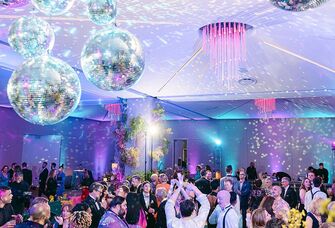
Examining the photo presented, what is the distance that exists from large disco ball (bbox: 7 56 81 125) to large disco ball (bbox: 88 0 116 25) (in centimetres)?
45

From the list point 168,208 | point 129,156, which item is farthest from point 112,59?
point 129,156

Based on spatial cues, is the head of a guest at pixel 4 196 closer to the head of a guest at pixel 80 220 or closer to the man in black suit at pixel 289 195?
the head of a guest at pixel 80 220

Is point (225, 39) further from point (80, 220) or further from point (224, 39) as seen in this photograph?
point (80, 220)

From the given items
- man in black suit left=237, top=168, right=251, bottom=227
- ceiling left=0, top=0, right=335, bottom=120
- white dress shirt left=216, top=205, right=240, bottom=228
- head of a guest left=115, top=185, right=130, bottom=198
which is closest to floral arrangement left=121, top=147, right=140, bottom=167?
ceiling left=0, top=0, right=335, bottom=120

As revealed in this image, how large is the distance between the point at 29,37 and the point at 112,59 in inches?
27.7

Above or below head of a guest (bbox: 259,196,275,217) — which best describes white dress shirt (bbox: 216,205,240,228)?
below

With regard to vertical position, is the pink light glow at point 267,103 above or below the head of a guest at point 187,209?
above

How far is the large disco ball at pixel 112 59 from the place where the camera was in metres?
2.27

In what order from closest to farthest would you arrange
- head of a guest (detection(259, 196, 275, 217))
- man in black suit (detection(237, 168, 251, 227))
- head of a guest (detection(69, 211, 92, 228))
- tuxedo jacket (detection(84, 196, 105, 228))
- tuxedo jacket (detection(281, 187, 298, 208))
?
head of a guest (detection(69, 211, 92, 228)) < head of a guest (detection(259, 196, 275, 217)) < tuxedo jacket (detection(84, 196, 105, 228)) < tuxedo jacket (detection(281, 187, 298, 208)) < man in black suit (detection(237, 168, 251, 227))

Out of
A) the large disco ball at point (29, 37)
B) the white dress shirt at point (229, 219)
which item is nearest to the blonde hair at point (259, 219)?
the white dress shirt at point (229, 219)

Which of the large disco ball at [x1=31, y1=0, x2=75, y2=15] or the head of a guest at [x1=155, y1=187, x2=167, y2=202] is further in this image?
the head of a guest at [x1=155, y1=187, x2=167, y2=202]

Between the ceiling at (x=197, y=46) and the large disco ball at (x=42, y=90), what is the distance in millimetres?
2135

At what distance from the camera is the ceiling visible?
4.50 meters

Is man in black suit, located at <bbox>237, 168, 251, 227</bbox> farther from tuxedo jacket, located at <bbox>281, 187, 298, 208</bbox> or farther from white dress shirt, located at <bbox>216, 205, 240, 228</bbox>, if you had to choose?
white dress shirt, located at <bbox>216, 205, 240, 228</bbox>
